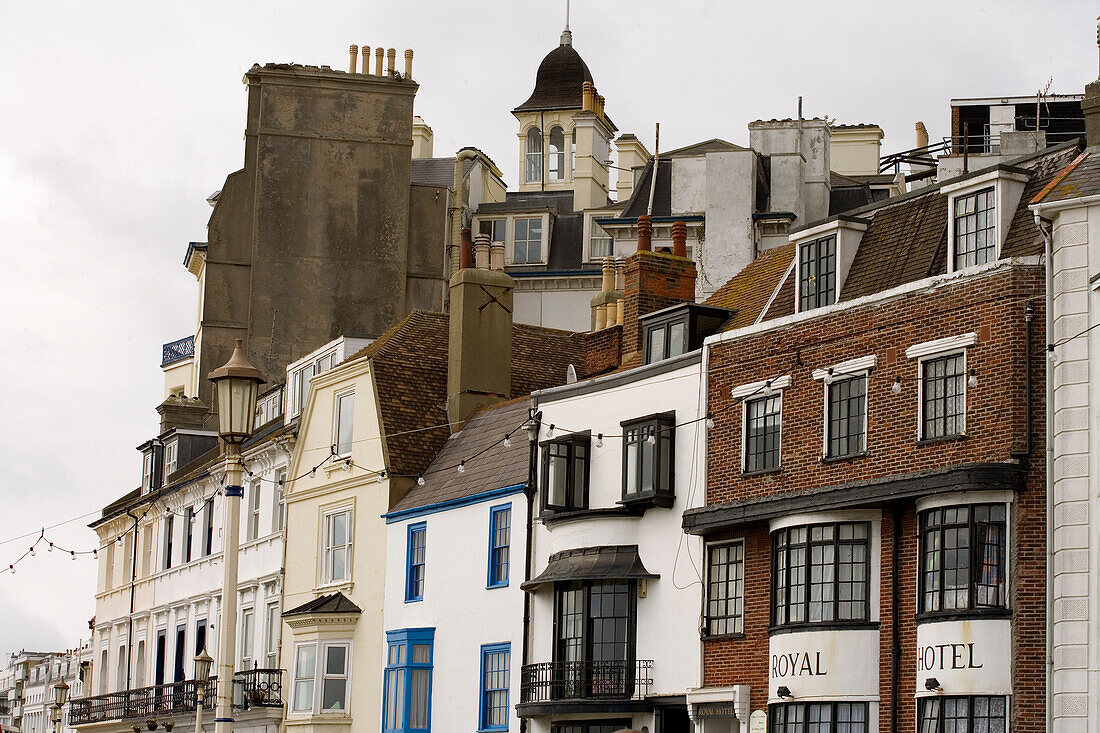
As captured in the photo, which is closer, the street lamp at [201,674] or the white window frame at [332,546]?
the white window frame at [332,546]

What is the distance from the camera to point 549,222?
236 ft

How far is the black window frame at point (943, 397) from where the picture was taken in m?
27.0

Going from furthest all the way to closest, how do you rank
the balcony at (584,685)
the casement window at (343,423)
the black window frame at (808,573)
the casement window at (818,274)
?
the casement window at (343,423), the balcony at (584,685), the casement window at (818,274), the black window frame at (808,573)

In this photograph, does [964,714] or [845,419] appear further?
[845,419]

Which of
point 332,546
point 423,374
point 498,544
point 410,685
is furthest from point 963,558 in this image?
point 332,546

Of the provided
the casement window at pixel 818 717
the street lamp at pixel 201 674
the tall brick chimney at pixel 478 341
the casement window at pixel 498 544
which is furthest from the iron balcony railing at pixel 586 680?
the street lamp at pixel 201 674

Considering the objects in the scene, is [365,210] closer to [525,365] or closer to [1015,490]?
[525,365]

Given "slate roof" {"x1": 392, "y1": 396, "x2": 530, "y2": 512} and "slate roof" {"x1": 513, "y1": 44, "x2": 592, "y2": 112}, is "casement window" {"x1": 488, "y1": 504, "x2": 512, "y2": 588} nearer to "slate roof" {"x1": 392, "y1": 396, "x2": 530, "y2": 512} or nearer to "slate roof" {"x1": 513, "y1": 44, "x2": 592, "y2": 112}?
"slate roof" {"x1": 392, "y1": 396, "x2": 530, "y2": 512}

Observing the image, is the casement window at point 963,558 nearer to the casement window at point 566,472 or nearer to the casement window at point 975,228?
the casement window at point 975,228

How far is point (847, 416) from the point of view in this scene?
29.4 m

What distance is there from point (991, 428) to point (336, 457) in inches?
841

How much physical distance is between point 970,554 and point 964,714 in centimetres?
230

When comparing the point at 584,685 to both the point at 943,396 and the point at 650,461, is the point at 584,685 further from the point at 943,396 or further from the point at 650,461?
the point at 943,396

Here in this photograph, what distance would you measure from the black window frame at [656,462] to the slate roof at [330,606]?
10.6m
